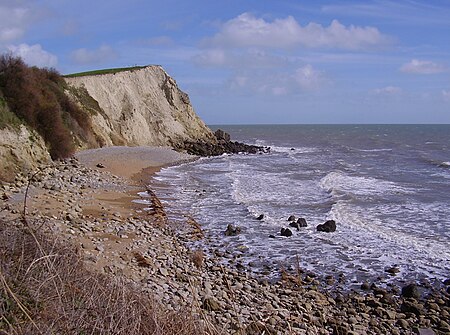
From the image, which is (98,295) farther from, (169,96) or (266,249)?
(169,96)

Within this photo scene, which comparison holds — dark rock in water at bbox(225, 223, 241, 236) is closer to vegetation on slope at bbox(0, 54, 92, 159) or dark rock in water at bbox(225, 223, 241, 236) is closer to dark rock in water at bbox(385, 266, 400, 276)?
dark rock in water at bbox(385, 266, 400, 276)

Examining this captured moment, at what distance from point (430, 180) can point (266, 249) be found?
20438 millimetres

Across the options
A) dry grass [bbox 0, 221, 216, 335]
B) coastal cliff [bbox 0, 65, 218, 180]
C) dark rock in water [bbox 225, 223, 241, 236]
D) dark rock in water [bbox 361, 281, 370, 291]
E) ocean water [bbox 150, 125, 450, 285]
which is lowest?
dark rock in water [bbox 361, 281, 370, 291]

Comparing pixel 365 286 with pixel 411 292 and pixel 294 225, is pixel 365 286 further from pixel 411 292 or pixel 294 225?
pixel 294 225

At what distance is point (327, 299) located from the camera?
10734 millimetres

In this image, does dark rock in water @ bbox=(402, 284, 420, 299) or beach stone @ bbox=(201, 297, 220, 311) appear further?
dark rock in water @ bbox=(402, 284, 420, 299)

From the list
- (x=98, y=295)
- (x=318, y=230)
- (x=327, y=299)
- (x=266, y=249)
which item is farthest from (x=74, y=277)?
(x=318, y=230)

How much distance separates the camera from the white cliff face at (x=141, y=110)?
42094 mm

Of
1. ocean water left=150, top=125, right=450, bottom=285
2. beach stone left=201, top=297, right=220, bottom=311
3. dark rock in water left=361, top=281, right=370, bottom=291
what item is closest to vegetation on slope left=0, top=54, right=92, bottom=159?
ocean water left=150, top=125, right=450, bottom=285

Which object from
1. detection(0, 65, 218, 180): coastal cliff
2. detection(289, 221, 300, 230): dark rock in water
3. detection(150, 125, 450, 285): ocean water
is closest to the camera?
detection(150, 125, 450, 285): ocean water

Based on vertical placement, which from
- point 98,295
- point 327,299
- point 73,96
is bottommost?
point 327,299

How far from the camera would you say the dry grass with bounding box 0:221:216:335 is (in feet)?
12.0

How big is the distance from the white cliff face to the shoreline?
23.3 m

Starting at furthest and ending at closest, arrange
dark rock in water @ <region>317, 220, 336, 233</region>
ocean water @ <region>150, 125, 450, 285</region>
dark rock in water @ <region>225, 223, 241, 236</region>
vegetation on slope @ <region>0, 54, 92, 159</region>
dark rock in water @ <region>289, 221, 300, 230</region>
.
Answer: vegetation on slope @ <region>0, 54, 92, 159</region>
dark rock in water @ <region>289, 221, 300, 230</region>
dark rock in water @ <region>317, 220, 336, 233</region>
dark rock in water @ <region>225, 223, 241, 236</region>
ocean water @ <region>150, 125, 450, 285</region>
